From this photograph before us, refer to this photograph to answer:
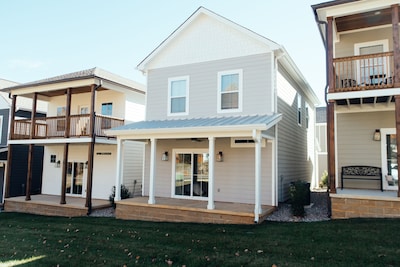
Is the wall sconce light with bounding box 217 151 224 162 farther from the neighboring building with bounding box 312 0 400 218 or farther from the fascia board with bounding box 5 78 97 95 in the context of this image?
the fascia board with bounding box 5 78 97 95

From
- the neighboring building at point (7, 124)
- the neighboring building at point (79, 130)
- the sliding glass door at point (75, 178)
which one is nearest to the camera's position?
the neighboring building at point (79, 130)

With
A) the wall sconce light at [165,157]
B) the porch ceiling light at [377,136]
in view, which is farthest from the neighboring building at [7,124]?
the porch ceiling light at [377,136]

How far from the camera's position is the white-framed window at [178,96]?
41.8 feet

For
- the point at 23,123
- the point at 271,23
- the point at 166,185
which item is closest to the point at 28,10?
the point at 23,123

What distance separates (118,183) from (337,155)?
867 centimetres

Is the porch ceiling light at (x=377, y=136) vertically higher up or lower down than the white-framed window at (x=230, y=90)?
lower down

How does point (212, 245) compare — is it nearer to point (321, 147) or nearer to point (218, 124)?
point (218, 124)

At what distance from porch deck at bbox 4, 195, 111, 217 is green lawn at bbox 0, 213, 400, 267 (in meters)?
3.64

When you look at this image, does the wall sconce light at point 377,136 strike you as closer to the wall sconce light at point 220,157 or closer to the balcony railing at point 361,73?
the balcony railing at point 361,73

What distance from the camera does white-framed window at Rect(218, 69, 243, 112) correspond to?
11.6 meters

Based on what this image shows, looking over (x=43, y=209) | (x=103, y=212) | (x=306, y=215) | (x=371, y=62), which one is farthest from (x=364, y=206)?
(x=43, y=209)

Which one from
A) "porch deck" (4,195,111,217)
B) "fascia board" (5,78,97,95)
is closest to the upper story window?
"fascia board" (5,78,97,95)

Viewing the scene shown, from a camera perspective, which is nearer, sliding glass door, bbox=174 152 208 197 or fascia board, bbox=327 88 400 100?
fascia board, bbox=327 88 400 100

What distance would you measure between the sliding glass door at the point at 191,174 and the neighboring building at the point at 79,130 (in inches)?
156
